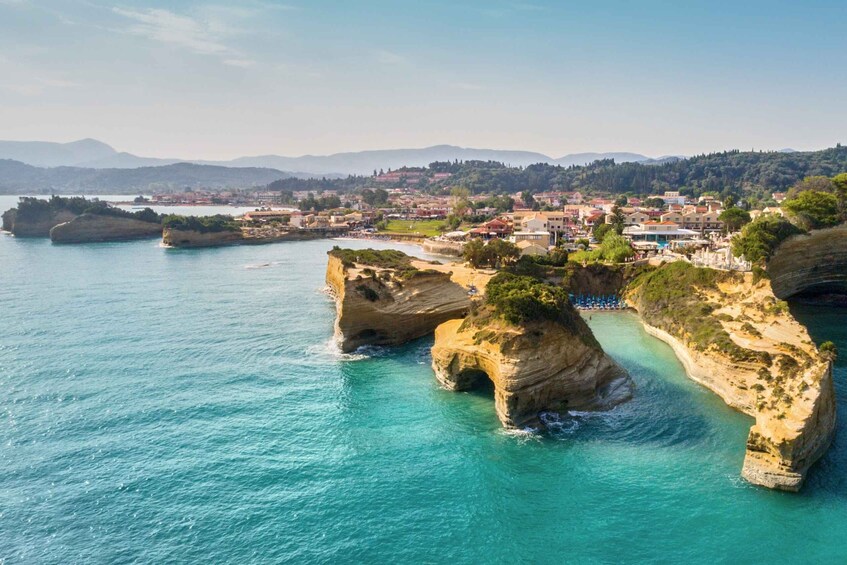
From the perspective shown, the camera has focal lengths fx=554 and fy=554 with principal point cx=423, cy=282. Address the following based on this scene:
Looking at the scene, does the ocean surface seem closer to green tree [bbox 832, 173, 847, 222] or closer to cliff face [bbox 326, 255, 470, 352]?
cliff face [bbox 326, 255, 470, 352]

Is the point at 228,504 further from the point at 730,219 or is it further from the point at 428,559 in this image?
the point at 730,219

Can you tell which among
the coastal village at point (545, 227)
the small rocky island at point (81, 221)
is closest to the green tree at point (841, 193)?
the coastal village at point (545, 227)

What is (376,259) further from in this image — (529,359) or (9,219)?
(9,219)

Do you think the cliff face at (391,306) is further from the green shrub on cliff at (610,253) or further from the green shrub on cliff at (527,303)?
the green shrub on cliff at (610,253)

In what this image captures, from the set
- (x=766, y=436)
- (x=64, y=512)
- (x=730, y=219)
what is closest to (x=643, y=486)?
(x=766, y=436)

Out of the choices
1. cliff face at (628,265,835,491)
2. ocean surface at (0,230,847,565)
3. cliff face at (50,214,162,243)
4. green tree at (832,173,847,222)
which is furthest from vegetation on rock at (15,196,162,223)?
green tree at (832,173,847,222)
